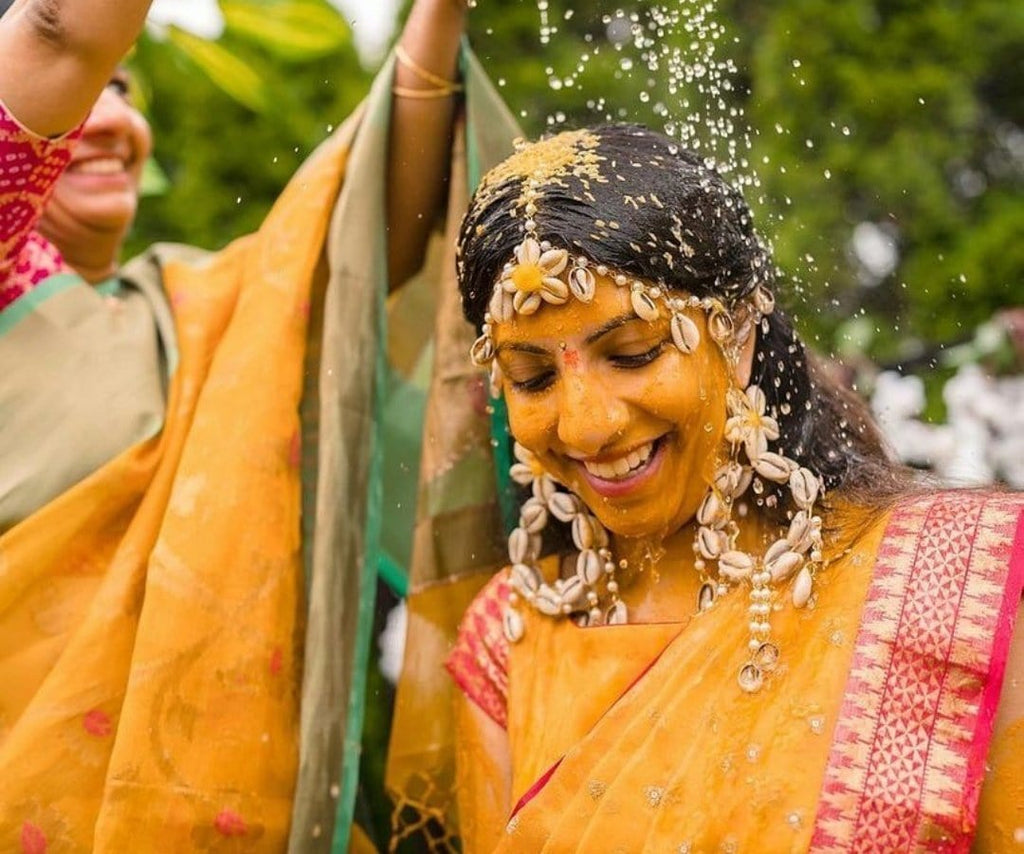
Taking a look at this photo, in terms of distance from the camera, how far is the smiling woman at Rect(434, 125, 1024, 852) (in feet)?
5.89

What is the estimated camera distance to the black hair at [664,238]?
1.96 meters

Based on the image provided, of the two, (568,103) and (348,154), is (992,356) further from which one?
(348,154)

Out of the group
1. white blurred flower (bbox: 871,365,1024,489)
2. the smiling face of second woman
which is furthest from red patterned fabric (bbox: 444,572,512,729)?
white blurred flower (bbox: 871,365,1024,489)

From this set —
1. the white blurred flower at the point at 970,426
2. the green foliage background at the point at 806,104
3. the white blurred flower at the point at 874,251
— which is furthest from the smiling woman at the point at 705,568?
the white blurred flower at the point at 970,426

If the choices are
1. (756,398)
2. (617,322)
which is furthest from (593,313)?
(756,398)

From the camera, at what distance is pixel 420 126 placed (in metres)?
2.59

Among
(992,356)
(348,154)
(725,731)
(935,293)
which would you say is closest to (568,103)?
(348,154)

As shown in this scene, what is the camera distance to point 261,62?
4.89 meters

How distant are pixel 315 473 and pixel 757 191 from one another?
86 centimetres

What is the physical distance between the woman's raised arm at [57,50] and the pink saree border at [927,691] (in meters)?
1.27

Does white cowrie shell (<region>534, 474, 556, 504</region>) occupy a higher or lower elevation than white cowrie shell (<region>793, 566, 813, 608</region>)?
higher

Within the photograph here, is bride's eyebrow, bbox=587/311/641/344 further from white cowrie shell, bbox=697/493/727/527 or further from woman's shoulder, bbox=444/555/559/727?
woman's shoulder, bbox=444/555/559/727

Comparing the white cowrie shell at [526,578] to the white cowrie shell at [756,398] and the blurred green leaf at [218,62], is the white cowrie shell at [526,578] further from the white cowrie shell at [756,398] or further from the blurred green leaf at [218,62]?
the blurred green leaf at [218,62]

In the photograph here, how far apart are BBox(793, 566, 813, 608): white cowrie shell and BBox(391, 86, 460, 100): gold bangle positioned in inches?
43.2
